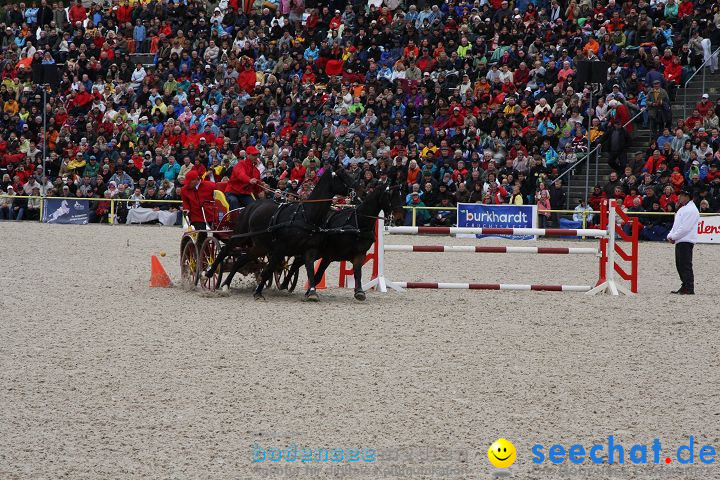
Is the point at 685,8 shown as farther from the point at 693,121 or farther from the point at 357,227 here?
the point at 357,227

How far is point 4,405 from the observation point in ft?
23.5

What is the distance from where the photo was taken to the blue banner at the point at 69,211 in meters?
28.8

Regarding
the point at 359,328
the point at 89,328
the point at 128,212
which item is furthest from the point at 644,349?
the point at 128,212

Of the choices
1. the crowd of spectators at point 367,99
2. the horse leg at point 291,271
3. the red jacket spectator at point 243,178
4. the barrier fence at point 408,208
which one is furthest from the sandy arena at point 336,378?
the crowd of spectators at point 367,99

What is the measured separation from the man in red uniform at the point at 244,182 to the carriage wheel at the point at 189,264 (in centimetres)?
77

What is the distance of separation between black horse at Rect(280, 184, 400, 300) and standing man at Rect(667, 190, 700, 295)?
13.9ft

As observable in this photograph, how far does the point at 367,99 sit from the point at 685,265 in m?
15.0

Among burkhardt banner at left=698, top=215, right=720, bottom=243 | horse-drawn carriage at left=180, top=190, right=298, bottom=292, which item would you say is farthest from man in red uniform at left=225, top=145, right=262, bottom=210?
burkhardt banner at left=698, top=215, right=720, bottom=243

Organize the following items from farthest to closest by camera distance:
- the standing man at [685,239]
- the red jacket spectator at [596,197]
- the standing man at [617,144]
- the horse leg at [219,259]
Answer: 1. the standing man at [617,144]
2. the red jacket spectator at [596,197]
3. the standing man at [685,239]
4. the horse leg at [219,259]

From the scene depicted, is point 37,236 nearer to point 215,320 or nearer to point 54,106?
point 54,106

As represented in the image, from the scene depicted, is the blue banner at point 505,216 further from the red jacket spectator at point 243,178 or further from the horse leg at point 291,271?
Result: the red jacket spectator at point 243,178

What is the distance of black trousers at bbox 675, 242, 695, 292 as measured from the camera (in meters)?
14.6

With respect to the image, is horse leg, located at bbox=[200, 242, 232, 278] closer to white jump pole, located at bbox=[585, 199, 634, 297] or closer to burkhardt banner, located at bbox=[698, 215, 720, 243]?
white jump pole, located at bbox=[585, 199, 634, 297]

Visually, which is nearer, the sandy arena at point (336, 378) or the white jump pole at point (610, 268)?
the sandy arena at point (336, 378)
